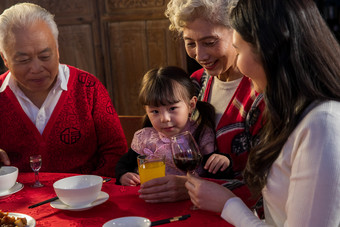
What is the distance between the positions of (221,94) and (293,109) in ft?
3.03

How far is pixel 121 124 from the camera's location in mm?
2471

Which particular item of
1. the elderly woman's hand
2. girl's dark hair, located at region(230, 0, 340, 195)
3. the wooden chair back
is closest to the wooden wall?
the wooden chair back

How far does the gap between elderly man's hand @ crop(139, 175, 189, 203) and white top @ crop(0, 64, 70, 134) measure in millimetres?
916

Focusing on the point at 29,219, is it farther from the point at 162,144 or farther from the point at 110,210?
the point at 162,144

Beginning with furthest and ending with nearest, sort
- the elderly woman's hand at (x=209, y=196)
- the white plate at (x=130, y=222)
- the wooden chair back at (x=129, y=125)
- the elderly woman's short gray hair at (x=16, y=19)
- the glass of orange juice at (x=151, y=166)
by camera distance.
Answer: the wooden chair back at (x=129, y=125) → the elderly woman's short gray hair at (x=16, y=19) → the glass of orange juice at (x=151, y=166) → the elderly woman's hand at (x=209, y=196) → the white plate at (x=130, y=222)

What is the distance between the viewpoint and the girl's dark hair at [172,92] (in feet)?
6.38


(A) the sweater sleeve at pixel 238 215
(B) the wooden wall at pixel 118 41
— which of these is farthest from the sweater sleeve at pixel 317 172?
(B) the wooden wall at pixel 118 41

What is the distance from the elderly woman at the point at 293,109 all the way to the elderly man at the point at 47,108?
1.17m

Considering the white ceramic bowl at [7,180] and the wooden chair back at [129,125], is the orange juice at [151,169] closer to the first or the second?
the white ceramic bowl at [7,180]

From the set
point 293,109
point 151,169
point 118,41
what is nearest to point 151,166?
point 151,169

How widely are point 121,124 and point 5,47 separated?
0.75 metres

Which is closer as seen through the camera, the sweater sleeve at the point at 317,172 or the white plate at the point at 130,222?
the sweater sleeve at the point at 317,172

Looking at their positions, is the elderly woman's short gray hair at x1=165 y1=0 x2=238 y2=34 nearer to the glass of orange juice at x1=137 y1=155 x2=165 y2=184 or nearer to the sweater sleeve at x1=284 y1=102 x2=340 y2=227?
the glass of orange juice at x1=137 y1=155 x2=165 y2=184

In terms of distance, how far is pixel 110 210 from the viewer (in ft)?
4.71
